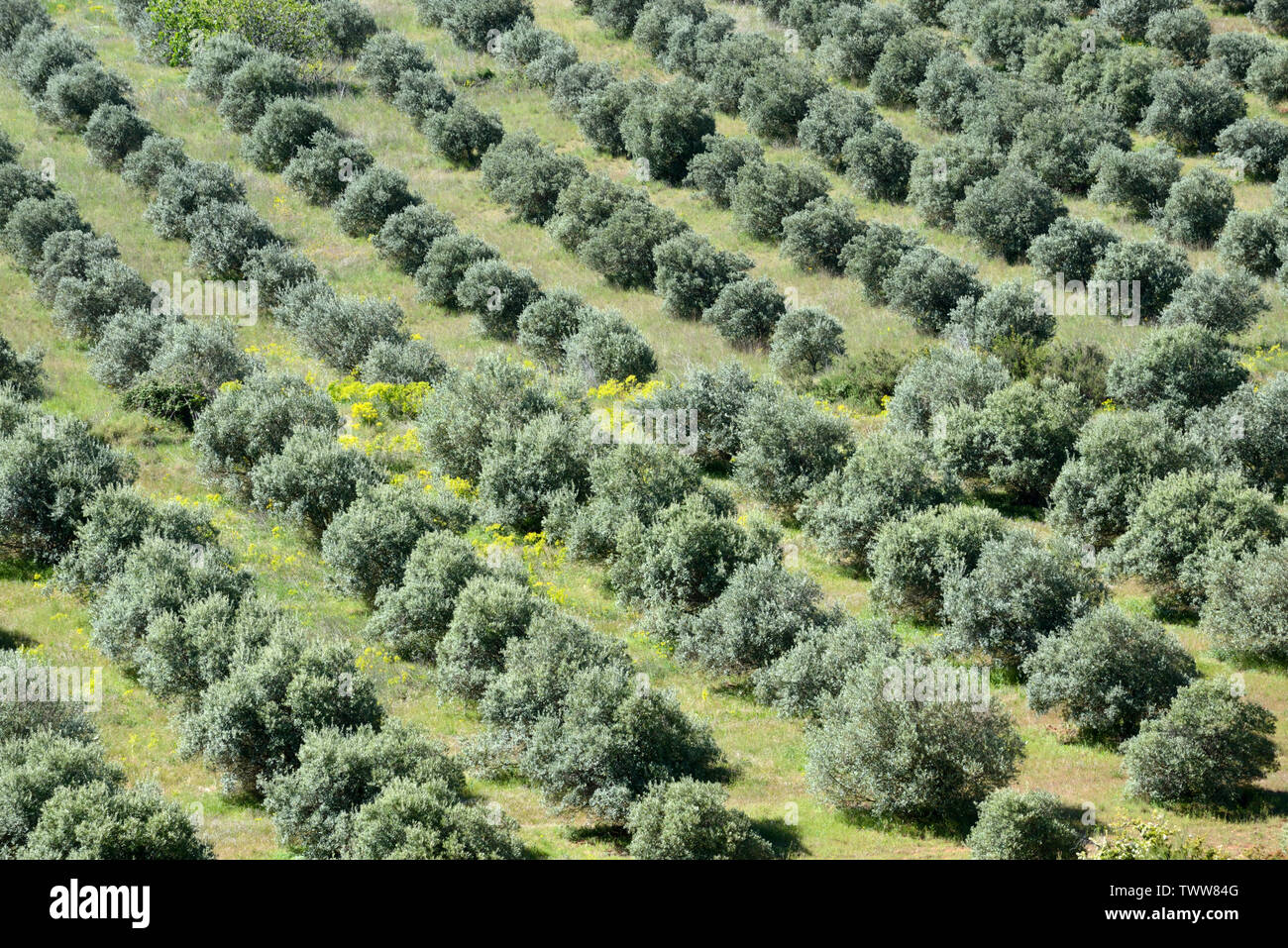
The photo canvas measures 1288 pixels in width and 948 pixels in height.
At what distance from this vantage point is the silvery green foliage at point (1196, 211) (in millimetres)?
53375

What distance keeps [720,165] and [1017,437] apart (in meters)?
24.3

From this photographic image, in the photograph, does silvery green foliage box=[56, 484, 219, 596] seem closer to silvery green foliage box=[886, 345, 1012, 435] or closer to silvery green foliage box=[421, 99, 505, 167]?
silvery green foliage box=[886, 345, 1012, 435]

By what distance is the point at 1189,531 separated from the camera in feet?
112

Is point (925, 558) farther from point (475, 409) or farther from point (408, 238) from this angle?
point (408, 238)

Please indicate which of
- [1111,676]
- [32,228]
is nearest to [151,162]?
[32,228]

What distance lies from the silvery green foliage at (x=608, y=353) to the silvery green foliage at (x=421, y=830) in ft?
77.4

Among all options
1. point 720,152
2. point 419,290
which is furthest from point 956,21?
point 419,290

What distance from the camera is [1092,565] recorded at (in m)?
35.1

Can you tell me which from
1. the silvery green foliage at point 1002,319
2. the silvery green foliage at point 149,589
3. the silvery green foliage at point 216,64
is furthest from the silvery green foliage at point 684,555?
the silvery green foliage at point 216,64

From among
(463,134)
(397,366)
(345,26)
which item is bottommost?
(397,366)

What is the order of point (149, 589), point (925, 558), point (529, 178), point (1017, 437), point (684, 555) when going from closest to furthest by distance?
point (149, 589) < point (684, 555) < point (925, 558) < point (1017, 437) < point (529, 178)

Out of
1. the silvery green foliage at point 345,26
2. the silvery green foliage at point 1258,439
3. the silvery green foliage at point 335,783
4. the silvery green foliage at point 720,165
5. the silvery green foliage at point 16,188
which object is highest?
the silvery green foliage at point 345,26

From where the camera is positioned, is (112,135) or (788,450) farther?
(112,135)

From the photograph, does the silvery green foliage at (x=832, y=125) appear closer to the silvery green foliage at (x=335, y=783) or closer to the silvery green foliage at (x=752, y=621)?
the silvery green foliage at (x=752, y=621)
